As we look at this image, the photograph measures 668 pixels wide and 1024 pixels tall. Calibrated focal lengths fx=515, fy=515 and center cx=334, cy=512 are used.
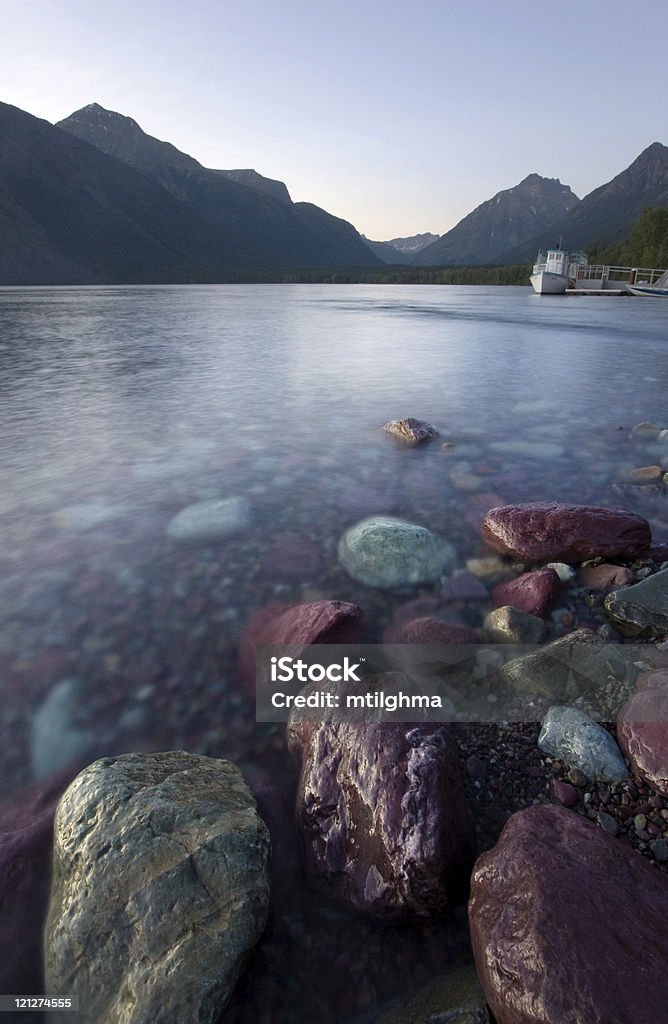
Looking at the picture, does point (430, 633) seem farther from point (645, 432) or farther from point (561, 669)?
point (645, 432)

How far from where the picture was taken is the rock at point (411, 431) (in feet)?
32.1

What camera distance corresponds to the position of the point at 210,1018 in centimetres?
215

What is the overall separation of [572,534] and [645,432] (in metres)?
6.01

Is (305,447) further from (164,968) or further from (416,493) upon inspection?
(164,968)

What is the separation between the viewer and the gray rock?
3.37 m

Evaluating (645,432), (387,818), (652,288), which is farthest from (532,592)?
(652,288)

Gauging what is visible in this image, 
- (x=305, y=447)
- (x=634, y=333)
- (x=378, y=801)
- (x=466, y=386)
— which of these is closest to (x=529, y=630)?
(x=378, y=801)

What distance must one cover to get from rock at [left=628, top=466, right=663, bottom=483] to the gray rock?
7532mm

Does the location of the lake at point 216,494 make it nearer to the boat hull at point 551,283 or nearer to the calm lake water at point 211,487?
the calm lake water at point 211,487

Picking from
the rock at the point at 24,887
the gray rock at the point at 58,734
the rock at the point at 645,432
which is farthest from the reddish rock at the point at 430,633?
the rock at the point at 645,432

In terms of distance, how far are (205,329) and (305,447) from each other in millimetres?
25962

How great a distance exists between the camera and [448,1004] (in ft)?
7.21

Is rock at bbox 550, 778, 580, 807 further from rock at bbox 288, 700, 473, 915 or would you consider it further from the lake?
the lake

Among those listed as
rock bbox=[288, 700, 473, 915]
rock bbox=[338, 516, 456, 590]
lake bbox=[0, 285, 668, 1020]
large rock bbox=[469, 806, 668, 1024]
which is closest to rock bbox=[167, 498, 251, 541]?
lake bbox=[0, 285, 668, 1020]
